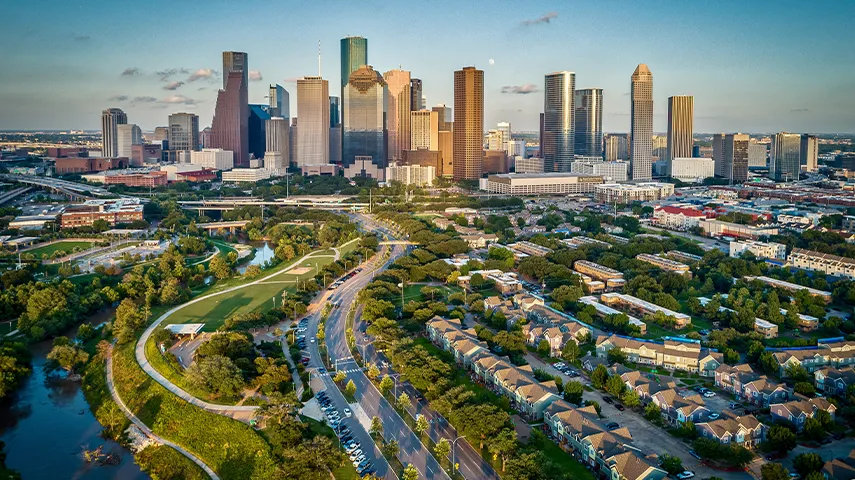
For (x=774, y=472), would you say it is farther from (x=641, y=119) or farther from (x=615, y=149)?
(x=615, y=149)

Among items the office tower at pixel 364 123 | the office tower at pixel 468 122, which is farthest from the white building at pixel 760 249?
the office tower at pixel 364 123

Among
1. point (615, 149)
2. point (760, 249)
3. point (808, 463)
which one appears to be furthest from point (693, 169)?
point (808, 463)

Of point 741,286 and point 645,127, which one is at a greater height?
point 645,127

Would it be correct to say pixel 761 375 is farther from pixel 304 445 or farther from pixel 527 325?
pixel 304 445

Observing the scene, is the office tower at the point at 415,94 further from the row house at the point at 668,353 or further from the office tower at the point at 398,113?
the row house at the point at 668,353

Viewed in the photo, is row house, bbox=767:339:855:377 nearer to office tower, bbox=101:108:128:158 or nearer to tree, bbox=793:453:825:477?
tree, bbox=793:453:825:477

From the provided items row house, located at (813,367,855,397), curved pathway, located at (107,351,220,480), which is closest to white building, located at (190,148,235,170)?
curved pathway, located at (107,351,220,480)

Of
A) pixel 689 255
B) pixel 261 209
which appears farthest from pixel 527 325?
pixel 261 209

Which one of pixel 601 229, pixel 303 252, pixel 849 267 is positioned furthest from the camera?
pixel 601 229
